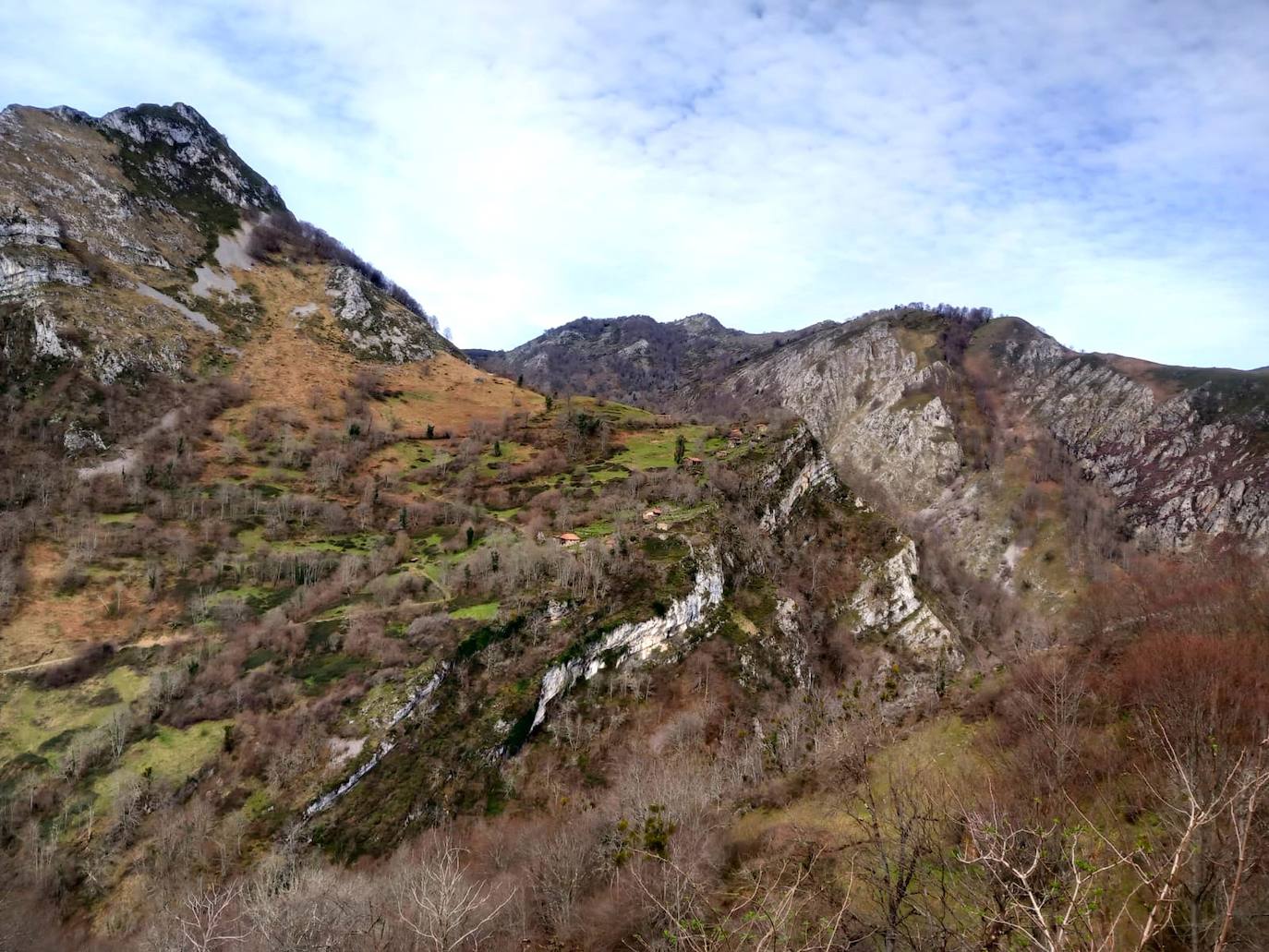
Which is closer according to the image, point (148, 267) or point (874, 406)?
point (148, 267)

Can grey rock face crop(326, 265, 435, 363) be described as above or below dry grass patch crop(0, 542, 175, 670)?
above

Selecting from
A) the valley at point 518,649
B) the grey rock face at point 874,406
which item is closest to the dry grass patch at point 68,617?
the valley at point 518,649

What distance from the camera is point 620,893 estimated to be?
16.3m

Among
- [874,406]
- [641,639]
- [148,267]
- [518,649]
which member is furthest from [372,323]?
[874,406]

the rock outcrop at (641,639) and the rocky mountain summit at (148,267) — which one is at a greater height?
the rocky mountain summit at (148,267)

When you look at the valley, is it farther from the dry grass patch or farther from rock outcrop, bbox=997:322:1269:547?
rock outcrop, bbox=997:322:1269:547

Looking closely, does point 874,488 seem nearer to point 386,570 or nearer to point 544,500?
point 544,500

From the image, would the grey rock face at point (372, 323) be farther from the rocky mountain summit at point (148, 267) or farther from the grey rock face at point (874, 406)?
the grey rock face at point (874, 406)

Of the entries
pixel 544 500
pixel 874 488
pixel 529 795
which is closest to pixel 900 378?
pixel 874 488

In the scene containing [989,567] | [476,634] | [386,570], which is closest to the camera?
[476,634]

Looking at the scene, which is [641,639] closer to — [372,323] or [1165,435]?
[372,323]

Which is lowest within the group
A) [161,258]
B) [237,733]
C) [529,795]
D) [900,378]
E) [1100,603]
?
[529,795]

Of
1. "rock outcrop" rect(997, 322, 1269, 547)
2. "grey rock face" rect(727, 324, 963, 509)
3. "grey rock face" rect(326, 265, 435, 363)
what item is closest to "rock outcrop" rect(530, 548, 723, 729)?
"grey rock face" rect(326, 265, 435, 363)

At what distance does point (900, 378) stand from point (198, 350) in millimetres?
151258
